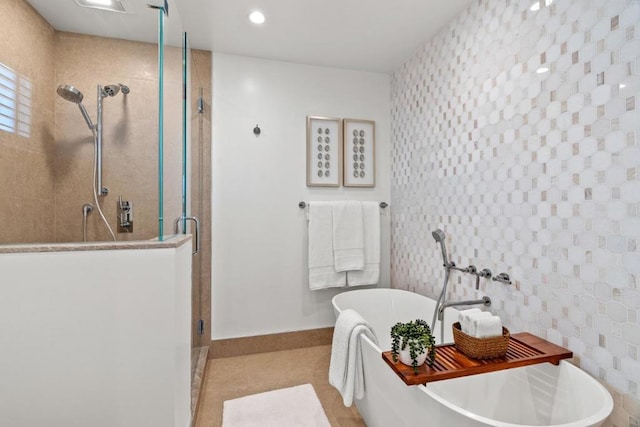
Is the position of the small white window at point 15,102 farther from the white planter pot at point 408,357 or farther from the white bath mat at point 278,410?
the white planter pot at point 408,357

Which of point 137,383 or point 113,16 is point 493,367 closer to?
point 137,383

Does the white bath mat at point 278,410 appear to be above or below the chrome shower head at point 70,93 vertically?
below

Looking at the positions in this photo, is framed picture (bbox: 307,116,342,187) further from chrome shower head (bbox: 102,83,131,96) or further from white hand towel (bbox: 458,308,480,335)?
white hand towel (bbox: 458,308,480,335)

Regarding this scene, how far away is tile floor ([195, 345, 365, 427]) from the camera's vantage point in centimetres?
185

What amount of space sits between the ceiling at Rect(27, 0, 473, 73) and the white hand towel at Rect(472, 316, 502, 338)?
1.93m

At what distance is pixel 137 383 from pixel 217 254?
137cm

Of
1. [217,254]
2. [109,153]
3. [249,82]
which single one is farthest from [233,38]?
[217,254]

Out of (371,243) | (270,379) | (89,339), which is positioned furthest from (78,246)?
(371,243)

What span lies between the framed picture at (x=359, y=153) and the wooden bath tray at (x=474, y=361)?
1741mm

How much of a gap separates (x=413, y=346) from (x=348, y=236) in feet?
5.15

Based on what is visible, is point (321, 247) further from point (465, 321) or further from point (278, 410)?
point (465, 321)

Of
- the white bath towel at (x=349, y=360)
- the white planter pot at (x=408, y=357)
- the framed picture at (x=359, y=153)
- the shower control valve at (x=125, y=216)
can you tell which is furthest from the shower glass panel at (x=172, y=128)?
the framed picture at (x=359, y=153)

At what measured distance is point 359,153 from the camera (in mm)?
2865

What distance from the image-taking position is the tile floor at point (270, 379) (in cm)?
185
